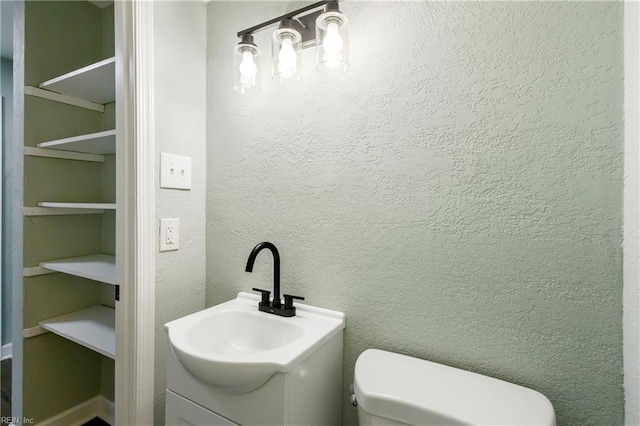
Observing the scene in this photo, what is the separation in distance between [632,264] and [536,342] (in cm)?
29

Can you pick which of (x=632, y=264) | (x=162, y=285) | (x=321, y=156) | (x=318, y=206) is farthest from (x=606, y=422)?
(x=162, y=285)

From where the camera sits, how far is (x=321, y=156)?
106 centimetres

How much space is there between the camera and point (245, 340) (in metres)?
1.05

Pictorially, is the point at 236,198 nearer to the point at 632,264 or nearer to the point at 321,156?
the point at 321,156

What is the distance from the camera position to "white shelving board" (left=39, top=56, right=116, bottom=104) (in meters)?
1.22

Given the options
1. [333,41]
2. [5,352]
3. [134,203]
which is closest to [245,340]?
[134,203]

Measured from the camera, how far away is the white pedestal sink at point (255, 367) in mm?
714

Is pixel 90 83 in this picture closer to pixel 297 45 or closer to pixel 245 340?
pixel 297 45

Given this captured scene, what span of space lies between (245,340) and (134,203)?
0.63 meters

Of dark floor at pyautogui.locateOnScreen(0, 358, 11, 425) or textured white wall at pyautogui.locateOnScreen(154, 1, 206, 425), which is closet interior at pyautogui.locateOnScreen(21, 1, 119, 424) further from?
dark floor at pyautogui.locateOnScreen(0, 358, 11, 425)

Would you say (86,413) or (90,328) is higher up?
(90,328)

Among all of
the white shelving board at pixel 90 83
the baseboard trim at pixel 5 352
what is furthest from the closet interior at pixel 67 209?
the baseboard trim at pixel 5 352

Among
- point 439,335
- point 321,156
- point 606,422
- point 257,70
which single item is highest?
point 257,70

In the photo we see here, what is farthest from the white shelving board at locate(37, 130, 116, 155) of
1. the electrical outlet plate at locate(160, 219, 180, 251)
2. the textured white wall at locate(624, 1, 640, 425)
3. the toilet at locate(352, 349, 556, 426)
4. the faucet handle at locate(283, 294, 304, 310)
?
the textured white wall at locate(624, 1, 640, 425)
